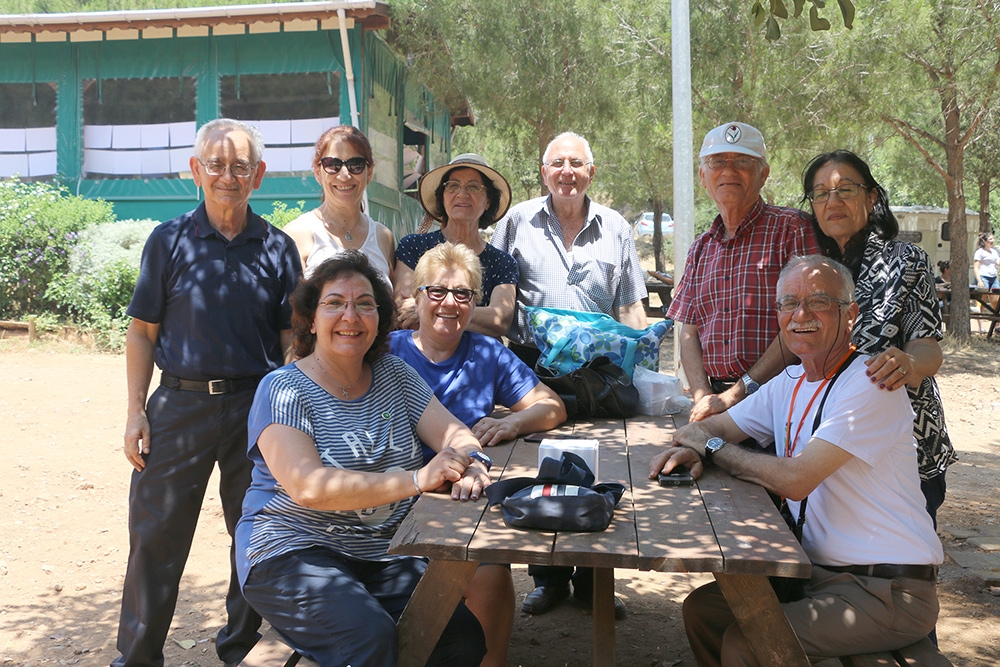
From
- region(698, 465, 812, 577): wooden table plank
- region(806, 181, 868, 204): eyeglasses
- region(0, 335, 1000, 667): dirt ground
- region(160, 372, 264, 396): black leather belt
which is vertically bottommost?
region(0, 335, 1000, 667): dirt ground

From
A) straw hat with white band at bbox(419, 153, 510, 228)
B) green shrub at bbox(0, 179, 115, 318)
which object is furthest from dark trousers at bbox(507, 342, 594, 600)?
green shrub at bbox(0, 179, 115, 318)

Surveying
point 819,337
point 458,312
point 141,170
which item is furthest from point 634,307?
point 141,170

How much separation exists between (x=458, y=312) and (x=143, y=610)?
1675 mm

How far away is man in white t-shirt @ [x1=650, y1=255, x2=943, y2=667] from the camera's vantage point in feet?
8.62

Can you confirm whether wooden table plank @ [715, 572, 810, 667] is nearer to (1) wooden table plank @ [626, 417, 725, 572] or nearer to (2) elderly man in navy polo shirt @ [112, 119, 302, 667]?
(1) wooden table plank @ [626, 417, 725, 572]

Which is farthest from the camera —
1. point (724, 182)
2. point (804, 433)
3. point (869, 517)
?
point (724, 182)

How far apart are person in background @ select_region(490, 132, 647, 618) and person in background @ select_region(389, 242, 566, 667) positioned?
0.73 metres

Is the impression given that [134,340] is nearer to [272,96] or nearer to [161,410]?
[161,410]

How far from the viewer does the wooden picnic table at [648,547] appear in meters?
2.29

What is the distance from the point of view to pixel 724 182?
3785 mm

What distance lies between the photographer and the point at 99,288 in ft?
37.1

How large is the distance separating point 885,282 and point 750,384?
0.68 m

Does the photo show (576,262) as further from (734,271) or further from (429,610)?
(429,610)

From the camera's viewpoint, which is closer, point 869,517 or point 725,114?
point 869,517
